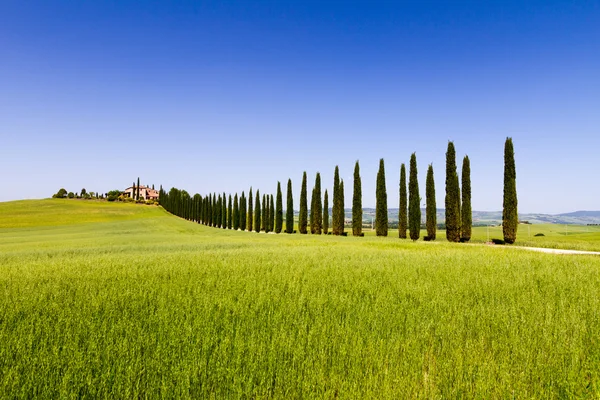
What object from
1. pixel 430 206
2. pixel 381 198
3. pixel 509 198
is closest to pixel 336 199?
pixel 381 198

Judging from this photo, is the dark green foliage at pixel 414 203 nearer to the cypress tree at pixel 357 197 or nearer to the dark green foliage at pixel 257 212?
the cypress tree at pixel 357 197

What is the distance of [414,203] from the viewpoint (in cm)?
3372

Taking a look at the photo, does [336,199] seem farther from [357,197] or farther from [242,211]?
[242,211]

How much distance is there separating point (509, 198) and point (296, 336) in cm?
3102

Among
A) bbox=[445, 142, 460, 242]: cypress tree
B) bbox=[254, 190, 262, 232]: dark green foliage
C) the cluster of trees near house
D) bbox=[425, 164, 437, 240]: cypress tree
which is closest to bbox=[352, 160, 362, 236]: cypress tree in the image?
the cluster of trees near house

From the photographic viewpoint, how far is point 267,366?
3197 millimetres

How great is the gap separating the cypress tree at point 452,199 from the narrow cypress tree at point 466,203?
26.1 inches

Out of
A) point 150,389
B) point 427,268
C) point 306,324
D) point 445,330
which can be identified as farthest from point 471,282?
point 150,389

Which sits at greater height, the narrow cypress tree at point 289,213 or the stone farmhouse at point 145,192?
the stone farmhouse at point 145,192

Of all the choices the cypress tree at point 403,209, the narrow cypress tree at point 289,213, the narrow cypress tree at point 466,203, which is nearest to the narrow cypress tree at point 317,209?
the narrow cypress tree at point 289,213

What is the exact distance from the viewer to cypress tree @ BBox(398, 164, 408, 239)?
33781 mm

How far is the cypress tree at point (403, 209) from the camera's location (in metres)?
33.8

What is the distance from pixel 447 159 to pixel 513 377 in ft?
103

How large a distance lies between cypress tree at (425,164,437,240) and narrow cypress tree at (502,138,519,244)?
607cm
